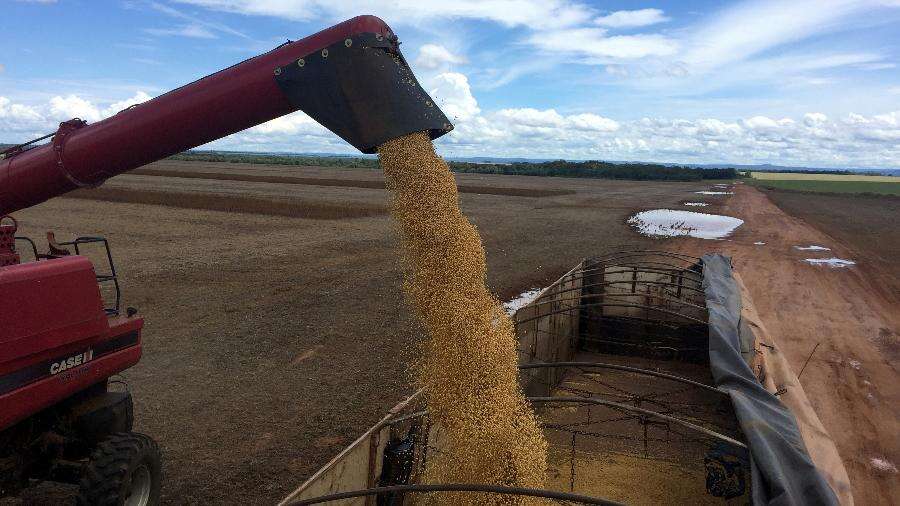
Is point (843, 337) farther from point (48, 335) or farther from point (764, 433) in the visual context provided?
point (48, 335)

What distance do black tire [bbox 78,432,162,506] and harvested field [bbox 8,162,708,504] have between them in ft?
2.80

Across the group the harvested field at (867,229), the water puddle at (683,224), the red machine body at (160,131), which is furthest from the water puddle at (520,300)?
the water puddle at (683,224)

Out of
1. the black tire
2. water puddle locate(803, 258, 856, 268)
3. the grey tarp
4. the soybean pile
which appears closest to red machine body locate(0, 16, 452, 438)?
the soybean pile

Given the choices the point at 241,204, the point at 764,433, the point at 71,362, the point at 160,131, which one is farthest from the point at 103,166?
the point at 241,204

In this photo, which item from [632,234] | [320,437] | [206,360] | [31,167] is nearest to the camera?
[31,167]

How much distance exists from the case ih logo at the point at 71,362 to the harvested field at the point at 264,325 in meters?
1.78

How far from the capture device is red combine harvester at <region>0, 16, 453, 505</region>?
143 inches

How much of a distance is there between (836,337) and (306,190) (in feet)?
106

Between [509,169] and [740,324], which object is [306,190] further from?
[509,169]

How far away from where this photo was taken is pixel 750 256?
18516 millimetres

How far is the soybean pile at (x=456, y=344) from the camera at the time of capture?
4109 mm

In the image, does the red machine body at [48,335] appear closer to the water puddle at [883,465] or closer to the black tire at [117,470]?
the black tire at [117,470]

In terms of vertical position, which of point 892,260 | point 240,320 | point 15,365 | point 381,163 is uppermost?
point 381,163

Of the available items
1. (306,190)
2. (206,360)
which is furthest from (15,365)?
(306,190)
